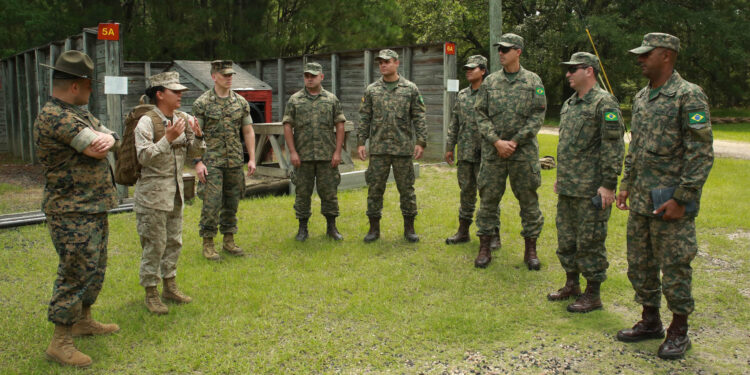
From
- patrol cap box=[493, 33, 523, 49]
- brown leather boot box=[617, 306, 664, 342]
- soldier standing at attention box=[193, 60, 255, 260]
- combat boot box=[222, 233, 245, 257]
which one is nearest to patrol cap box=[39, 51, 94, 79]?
soldier standing at attention box=[193, 60, 255, 260]

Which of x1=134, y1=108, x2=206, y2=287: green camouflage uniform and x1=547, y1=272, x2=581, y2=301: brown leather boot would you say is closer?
x1=134, y1=108, x2=206, y2=287: green camouflage uniform

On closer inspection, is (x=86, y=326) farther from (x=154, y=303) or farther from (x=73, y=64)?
(x=73, y=64)

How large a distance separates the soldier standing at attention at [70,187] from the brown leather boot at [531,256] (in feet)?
12.6

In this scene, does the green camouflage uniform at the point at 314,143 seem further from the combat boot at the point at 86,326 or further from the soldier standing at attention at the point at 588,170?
the combat boot at the point at 86,326

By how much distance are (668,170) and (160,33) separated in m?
17.4

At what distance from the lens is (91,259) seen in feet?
12.3

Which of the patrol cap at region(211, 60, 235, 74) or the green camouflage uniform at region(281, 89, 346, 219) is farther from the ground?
the patrol cap at region(211, 60, 235, 74)

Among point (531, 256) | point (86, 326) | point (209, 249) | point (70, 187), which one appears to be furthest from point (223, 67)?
point (531, 256)

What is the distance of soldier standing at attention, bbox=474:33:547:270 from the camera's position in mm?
5387

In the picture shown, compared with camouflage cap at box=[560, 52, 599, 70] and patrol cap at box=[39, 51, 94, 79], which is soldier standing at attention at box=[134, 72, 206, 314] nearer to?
patrol cap at box=[39, 51, 94, 79]

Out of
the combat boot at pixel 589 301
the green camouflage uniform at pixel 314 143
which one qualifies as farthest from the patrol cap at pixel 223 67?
the combat boot at pixel 589 301

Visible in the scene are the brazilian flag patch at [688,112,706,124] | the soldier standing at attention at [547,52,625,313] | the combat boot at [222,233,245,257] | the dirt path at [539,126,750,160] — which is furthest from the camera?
the dirt path at [539,126,750,160]

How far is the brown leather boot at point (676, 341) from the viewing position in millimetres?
3732

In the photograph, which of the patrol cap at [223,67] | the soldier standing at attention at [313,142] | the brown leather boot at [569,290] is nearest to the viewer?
the brown leather boot at [569,290]
